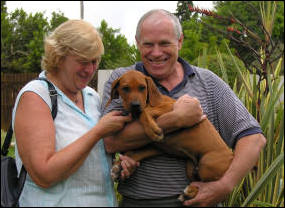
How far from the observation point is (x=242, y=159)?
3113mm

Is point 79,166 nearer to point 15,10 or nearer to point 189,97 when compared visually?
point 189,97

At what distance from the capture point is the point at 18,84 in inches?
623

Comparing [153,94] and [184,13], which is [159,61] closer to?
[153,94]

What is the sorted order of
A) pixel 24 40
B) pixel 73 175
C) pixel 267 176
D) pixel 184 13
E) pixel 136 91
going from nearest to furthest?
pixel 73 175, pixel 136 91, pixel 267 176, pixel 184 13, pixel 24 40

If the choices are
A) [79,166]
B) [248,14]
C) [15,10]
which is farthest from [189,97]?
[248,14]

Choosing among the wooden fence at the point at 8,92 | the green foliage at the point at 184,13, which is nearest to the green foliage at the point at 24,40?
the wooden fence at the point at 8,92

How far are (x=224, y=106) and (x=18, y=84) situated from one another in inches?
533

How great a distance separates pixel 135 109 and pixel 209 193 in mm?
751

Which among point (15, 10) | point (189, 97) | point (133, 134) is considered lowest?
point (15, 10)

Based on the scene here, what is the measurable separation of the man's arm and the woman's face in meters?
1.02

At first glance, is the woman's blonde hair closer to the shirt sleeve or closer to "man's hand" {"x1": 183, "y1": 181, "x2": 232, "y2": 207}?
the shirt sleeve

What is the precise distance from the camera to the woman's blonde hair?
115 inches

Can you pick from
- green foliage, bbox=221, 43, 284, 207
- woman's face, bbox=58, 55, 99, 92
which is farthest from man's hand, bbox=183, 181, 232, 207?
green foliage, bbox=221, 43, 284, 207

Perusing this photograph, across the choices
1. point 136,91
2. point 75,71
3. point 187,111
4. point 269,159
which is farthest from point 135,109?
point 269,159
